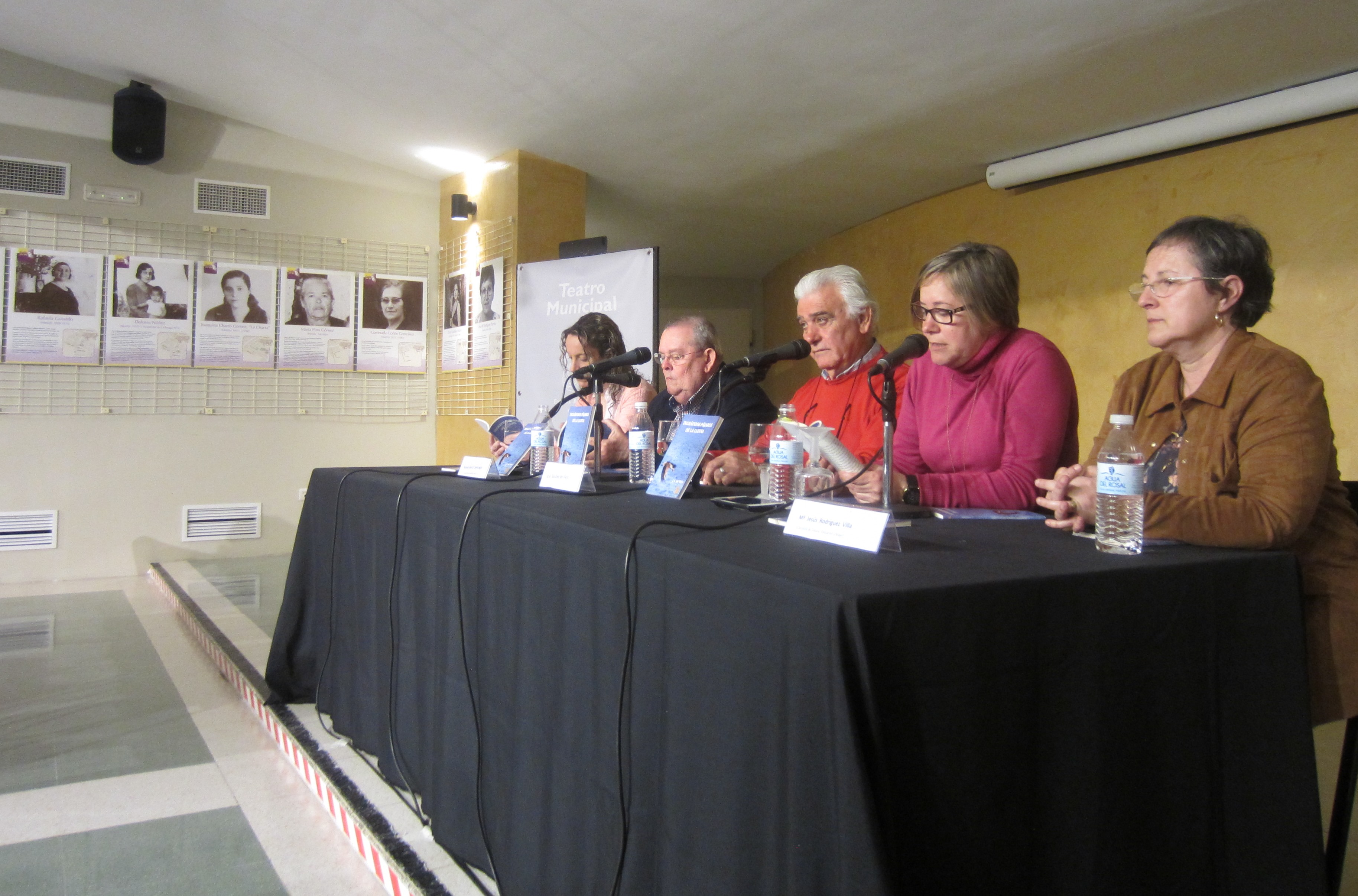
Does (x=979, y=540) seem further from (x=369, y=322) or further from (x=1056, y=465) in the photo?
(x=369, y=322)

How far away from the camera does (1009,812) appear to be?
2.54 feet

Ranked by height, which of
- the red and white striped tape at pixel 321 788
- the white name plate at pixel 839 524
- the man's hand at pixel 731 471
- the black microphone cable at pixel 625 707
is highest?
the man's hand at pixel 731 471

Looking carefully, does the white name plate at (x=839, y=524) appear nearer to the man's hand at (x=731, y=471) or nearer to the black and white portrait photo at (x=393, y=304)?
the man's hand at (x=731, y=471)

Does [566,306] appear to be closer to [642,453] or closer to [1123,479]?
[642,453]

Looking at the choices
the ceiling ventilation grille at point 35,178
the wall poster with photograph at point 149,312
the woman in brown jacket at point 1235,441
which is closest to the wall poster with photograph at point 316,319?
the wall poster with photograph at point 149,312

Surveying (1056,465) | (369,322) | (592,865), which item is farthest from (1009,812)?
(369,322)

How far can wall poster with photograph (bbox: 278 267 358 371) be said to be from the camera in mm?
5262

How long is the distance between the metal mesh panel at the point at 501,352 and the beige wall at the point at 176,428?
243 millimetres

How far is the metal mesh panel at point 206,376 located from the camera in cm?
463

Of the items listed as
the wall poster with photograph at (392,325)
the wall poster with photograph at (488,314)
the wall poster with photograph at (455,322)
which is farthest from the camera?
the wall poster with photograph at (392,325)

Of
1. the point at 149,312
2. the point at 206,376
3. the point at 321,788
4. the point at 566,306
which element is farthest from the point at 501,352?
the point at 321,788

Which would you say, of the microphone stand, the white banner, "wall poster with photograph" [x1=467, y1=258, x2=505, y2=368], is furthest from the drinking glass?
"wall poster with photograph" [x1=467, y1=258, x2=505, y2=368]

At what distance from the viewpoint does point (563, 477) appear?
1667 mm

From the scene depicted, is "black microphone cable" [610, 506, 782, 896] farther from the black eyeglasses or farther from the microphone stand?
the black eyeglasses
